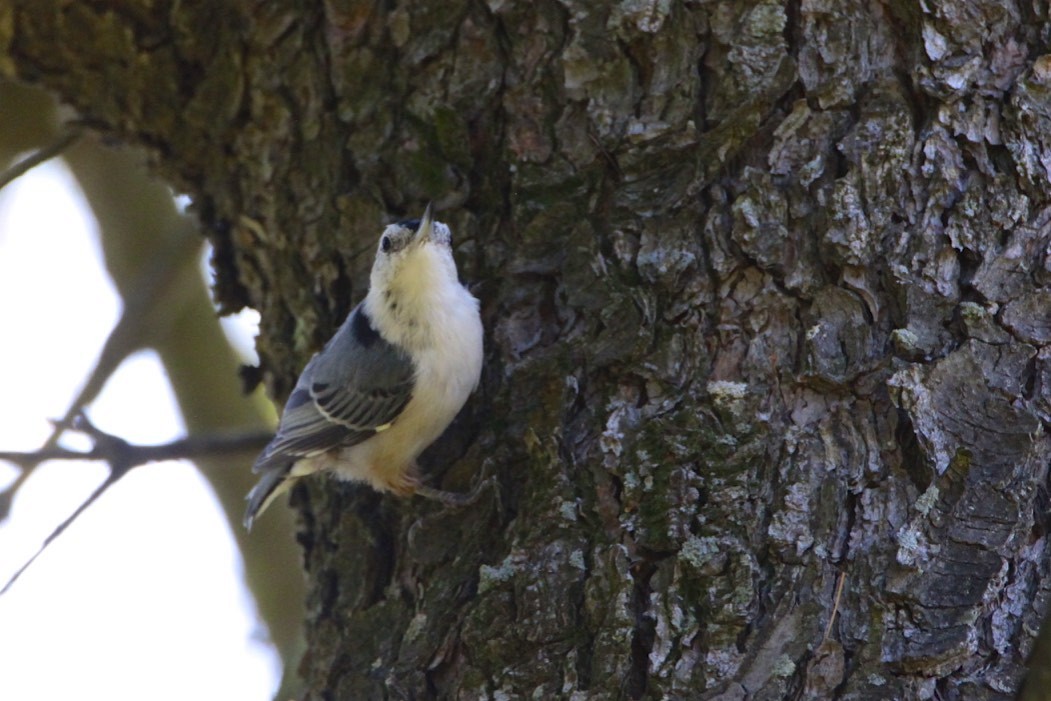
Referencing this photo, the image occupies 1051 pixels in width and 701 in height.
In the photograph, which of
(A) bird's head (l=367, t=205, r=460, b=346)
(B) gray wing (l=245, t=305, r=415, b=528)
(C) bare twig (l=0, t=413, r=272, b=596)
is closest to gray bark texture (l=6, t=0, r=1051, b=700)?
(A) bird's head (l=367, t=205, r=460, b=346)

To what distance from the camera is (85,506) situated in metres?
2.34

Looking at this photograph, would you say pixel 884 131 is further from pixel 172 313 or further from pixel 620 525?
pixel 172 313

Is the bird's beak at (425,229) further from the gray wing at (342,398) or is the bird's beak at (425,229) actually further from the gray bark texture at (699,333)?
the gray wing at (342,398)

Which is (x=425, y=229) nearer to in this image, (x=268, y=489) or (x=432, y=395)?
(x=432, y=395)

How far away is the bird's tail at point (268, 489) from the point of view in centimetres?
282

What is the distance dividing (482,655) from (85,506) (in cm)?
95

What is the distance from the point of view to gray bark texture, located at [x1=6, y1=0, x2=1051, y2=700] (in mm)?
1805

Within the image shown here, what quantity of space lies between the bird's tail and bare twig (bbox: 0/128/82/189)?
3.14 ft

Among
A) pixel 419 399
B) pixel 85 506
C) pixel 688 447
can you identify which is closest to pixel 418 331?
pixel 419 399

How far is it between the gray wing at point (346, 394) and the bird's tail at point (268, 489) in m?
→ 0.06

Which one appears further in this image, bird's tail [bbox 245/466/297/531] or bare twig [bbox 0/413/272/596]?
bird's tail [bbox 245/466/297/531]

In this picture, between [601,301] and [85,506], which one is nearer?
[601,301]

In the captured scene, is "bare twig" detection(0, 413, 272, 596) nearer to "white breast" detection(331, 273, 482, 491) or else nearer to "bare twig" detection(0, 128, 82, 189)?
"white breast" detection(331, 273, 482, 491)

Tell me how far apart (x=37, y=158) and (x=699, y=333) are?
180 cm
